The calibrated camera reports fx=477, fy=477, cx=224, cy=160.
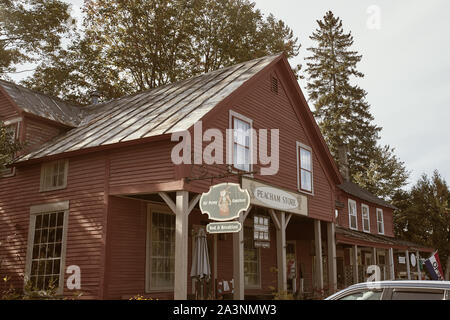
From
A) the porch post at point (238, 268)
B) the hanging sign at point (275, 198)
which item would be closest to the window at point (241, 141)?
the hanging sign at point (275, 198)

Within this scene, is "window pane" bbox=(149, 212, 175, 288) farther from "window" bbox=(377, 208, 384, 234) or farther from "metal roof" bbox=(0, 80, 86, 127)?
"window" bbox=(377, 208, 384, 234)

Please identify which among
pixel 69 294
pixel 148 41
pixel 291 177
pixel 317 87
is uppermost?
pixel 317 87

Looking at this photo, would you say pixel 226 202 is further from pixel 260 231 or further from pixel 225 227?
pixel 260 231

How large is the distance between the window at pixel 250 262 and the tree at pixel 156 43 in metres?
16.2

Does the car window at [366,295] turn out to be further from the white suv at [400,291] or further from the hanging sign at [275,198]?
→ the hanging sign at [275,198]

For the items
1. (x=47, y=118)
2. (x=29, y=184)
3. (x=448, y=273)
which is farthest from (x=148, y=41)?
(x=448, y=273)

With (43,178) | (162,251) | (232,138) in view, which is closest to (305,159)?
(232,138)

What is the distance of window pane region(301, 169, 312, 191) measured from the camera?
1845 centimetres

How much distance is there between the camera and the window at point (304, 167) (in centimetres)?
1841

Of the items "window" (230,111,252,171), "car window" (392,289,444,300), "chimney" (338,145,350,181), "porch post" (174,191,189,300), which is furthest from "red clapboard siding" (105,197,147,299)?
"chimney" (338,145,350,181)
